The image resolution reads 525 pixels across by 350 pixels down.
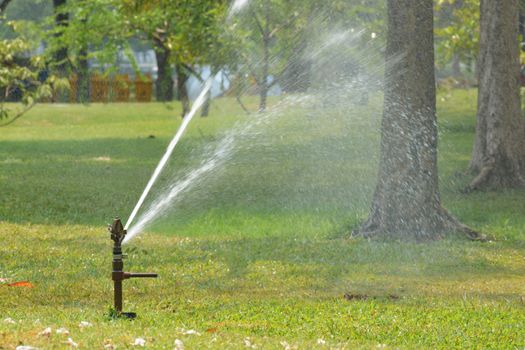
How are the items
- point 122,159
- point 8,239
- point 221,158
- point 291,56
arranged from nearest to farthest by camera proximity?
1. point 8,239
2. point 221,158
3. point 122,159
4. point 291,56

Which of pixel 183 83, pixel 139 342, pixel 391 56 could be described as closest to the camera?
pixel 139 342

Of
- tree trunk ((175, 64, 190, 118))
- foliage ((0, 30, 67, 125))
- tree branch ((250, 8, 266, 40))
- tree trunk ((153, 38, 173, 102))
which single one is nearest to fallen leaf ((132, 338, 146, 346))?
foliage ((0, 30, 67, 125))

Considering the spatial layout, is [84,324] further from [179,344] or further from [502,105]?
[502,105]

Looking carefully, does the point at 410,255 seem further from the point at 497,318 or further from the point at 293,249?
the point at 497,318

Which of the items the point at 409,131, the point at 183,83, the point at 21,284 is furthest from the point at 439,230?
the point at 183,83

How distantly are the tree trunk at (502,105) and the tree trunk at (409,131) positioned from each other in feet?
14.8

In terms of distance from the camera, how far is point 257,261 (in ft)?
34.9

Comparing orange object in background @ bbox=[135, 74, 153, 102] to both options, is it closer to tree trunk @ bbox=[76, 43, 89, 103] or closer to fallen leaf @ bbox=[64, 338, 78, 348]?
tree trunk @ bbox=[76, 43, 89, 103]

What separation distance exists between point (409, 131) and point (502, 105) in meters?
5.28

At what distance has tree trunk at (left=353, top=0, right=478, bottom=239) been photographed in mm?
11906

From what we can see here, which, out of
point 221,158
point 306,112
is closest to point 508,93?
point 221,158

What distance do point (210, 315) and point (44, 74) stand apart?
1361 inches

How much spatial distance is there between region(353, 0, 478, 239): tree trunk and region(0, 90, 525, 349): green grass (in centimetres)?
34

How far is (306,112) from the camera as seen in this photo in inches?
1145
